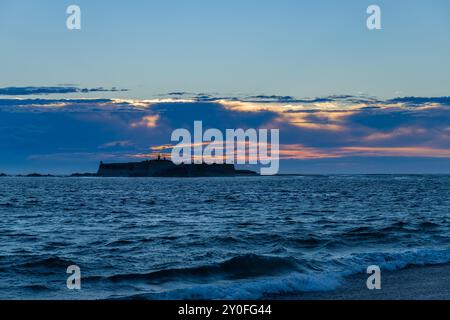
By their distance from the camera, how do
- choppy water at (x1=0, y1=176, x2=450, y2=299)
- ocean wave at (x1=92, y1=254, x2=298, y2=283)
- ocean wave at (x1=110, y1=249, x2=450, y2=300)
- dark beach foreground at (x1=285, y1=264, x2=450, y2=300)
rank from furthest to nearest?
ocean wave at (x1=92, y1=254, x2=298, y2=283) < choppy water at (x1=0, y1=176, x2=450, y2=299) < ocean wave at (x1=110, y1=249, x2=450, y2=300) < dark beach foreground at (x1=285, y1=264, x2=450, y2=300)

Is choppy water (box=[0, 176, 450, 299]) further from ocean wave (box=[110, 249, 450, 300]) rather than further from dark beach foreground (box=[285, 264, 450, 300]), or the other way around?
dark beach foreground (box=[285, 264, 450, 300])

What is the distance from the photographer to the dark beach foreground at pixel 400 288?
16.2 m

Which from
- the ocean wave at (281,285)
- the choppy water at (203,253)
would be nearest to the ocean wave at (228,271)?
the choppy water at (203,253)

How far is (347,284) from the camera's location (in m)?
18.8

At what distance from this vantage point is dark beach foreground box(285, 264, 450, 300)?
16219 millimetres

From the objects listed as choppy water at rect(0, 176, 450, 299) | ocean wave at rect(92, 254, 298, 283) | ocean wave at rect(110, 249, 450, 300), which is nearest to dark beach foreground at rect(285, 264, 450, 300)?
ocean wave at rect(110, 249, 450, 300)

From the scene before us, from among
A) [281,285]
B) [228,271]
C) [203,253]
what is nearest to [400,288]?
[281,285]

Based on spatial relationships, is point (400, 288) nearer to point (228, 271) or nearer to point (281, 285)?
point (281, 285)

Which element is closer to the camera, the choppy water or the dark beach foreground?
the dark beach foreground

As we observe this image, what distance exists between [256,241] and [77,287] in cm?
1260

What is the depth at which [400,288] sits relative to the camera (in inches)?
695

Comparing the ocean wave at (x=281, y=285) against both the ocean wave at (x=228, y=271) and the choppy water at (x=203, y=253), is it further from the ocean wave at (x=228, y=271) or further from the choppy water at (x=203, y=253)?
the ocean wave at (x=228, y=271)
